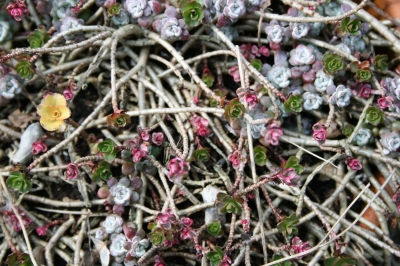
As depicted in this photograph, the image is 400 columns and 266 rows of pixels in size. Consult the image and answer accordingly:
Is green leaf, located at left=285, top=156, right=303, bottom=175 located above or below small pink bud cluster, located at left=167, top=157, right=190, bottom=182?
below

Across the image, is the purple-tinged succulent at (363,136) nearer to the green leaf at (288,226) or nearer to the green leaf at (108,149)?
the green leaf at (288,226)

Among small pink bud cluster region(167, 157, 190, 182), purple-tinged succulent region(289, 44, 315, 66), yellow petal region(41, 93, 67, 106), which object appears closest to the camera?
small pink bud cluster region(167, 157, 190, 182)

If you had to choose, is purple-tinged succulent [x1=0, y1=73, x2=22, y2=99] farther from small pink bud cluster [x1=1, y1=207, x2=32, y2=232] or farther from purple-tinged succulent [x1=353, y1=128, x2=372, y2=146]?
purple-tinged succulent [x1=353, y1=128, x2=372, y2=146]

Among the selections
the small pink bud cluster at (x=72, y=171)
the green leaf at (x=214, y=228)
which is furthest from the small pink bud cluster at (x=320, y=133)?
the small pink bud cluster at (x=72, y=171)

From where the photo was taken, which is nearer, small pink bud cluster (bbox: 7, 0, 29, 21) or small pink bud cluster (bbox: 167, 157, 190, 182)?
small pink bud cluster (bbox: 167, 157, 190, 182)

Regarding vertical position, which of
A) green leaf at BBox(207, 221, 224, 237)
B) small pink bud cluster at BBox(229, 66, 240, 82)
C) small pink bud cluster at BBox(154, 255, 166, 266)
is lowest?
small pink bud cluster at BBox(154, 255, 166, 266)

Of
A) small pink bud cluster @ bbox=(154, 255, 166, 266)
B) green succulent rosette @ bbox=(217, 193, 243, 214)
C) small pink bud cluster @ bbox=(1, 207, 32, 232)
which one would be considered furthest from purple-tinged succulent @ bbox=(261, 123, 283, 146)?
small pink bud cluster @ bbox=(1, 207, 32, 232)

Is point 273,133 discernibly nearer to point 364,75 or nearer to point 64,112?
point 364,75
